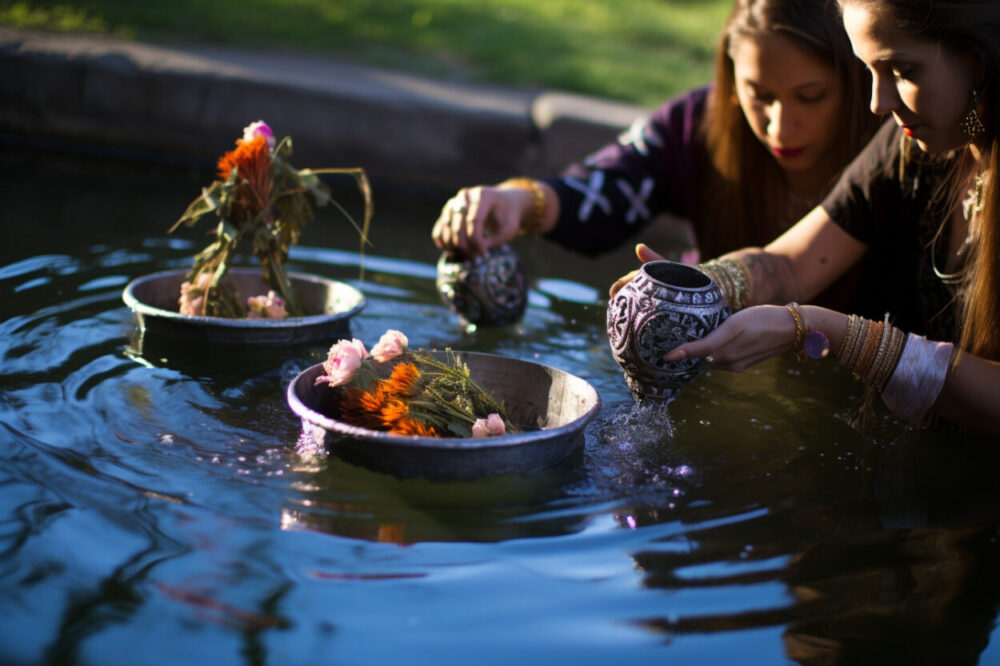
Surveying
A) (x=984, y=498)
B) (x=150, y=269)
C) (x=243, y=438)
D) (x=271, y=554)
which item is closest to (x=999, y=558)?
(x=984, y=498)

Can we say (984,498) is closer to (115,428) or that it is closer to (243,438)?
(243,438)

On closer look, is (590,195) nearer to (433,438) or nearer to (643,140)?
(643,140)

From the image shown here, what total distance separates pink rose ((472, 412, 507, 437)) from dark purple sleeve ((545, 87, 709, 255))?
1718mm

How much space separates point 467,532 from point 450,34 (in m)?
7.67

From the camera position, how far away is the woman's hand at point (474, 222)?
3.45 metres

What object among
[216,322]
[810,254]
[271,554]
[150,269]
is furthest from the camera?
[150,269]

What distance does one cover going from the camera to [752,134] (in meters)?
3.92

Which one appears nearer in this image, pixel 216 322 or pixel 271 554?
pixel 271 554

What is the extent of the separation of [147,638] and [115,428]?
910 mm

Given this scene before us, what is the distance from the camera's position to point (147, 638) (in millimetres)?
1829

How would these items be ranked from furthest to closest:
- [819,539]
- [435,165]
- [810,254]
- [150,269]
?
[435,165] < [150,269] < [810,254] < [819,539]

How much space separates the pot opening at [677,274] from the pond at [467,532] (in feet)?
1.41

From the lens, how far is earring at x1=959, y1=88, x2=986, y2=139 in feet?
8.57

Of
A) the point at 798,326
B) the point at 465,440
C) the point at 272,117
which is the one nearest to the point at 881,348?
the point at 798,326
